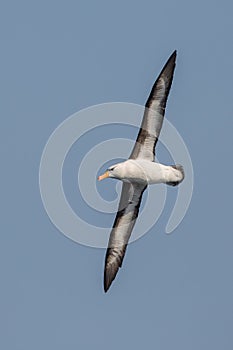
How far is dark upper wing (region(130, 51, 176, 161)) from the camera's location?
48.0 meters

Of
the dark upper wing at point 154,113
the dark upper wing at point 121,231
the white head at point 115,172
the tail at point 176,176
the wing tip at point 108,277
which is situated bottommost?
the wing tip at point 108,277

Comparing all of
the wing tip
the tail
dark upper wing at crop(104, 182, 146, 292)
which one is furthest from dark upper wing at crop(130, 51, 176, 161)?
the wing tip

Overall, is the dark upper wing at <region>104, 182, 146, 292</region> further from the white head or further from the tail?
the tail

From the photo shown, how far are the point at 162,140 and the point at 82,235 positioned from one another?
4674mm

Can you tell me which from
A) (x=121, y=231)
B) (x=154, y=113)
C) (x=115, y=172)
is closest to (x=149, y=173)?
(x=115, y=172)

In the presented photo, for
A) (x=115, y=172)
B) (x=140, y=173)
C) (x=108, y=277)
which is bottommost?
(x=108, y=277)

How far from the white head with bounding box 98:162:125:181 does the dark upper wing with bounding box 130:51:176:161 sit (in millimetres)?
1084

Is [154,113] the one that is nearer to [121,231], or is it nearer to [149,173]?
[149,173]

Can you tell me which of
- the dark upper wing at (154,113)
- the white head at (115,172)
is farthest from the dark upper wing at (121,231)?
the white head at (115,172)

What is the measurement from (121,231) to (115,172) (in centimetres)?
406

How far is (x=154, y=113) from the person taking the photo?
48.0m

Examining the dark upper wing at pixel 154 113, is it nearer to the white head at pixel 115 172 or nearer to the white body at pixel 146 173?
the white body at pixel 146 173

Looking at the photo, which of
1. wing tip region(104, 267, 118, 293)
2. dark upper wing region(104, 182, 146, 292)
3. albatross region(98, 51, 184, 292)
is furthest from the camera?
wing tip region(104, 267, 118, 293)

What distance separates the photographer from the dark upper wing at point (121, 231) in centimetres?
4981
